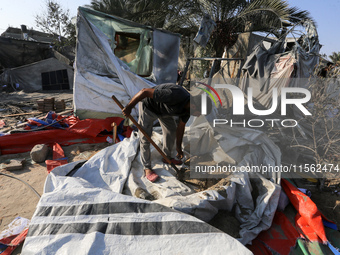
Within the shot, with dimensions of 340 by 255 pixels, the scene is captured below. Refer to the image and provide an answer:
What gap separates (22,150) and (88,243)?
2798mm

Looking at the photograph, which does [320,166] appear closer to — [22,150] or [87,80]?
[87,80]

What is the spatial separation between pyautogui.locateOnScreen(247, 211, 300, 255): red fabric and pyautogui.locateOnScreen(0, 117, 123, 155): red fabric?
286 centimetres

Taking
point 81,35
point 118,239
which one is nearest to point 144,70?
point 81,35

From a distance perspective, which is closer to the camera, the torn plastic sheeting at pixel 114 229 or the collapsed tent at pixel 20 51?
the torn plastic sheeting at pixel 114 229

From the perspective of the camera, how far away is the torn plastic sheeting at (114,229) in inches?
56.0

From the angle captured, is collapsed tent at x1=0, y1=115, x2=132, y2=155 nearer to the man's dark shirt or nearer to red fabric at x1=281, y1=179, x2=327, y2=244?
the man's dark shirt

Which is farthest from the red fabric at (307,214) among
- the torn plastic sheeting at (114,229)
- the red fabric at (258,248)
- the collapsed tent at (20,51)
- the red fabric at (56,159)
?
the collapsed tent at (20,51)

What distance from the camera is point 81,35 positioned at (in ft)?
13.1

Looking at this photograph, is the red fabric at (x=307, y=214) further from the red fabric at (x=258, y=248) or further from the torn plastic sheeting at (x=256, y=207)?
the red fabric at (x=258, y=248)

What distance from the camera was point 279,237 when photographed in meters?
1.84

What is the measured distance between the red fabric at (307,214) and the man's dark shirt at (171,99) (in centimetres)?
137

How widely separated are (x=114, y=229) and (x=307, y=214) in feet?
5.55

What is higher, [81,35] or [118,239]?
[81,35]

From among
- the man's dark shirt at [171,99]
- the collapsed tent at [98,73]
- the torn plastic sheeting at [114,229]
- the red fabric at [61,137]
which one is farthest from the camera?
the collapsed tent at [98,73]
